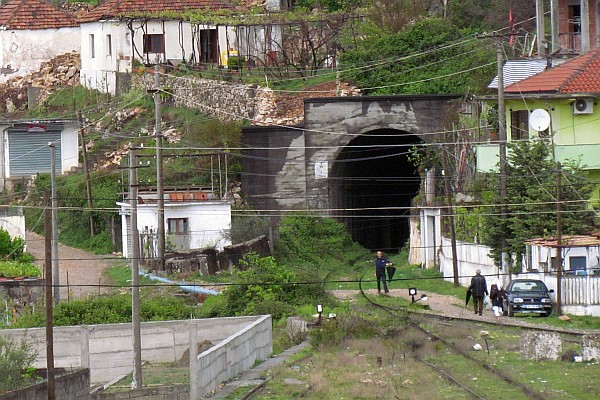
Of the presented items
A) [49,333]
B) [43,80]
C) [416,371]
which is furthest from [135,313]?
[43,80]

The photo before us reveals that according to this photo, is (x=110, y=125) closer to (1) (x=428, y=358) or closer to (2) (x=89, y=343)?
(2) (x=89, y=343)

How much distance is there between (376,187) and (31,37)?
17.5 metres

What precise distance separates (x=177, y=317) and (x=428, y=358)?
10.4 meters

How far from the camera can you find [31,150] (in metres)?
64.0

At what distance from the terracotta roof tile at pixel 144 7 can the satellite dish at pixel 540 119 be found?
78.5 feet

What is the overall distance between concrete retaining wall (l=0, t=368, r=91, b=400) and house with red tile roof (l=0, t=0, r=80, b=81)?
38.3m

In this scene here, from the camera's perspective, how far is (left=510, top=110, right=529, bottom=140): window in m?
→ 53.4

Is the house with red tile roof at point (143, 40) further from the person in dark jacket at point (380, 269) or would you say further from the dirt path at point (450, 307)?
the person in dark jacket at point (380, 269)

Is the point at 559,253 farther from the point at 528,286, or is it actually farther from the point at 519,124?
the point at 519,124

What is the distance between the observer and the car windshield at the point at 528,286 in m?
43.2

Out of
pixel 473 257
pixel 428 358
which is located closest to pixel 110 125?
pixel 473 257

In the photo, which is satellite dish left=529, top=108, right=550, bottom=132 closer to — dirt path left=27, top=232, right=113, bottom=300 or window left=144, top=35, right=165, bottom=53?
dirt path left=27, top=232, right=113, bottom=300

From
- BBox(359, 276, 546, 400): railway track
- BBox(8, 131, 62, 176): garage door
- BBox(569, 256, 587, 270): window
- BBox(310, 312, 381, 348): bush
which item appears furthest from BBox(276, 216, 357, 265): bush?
BBox(359, 276, 546, 400): railway track

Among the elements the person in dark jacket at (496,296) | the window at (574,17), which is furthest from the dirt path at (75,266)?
the window at (574,17)
